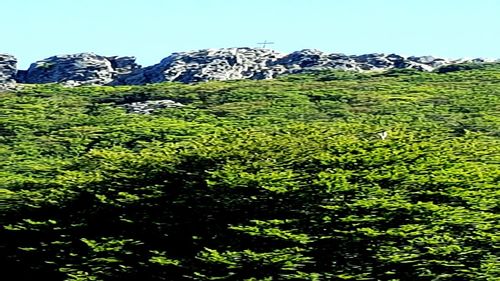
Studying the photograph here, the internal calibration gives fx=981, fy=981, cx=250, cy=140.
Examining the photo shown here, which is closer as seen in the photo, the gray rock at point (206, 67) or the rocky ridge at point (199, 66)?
the gray rock at point (206, 67)

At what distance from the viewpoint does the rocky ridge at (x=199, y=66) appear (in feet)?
349

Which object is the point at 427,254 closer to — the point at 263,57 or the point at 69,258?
the point at 69,258

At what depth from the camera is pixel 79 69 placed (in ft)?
364

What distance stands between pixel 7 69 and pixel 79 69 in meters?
8.12

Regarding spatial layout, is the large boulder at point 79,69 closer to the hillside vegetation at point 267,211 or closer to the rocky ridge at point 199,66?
the rocky ridge at point 199,66

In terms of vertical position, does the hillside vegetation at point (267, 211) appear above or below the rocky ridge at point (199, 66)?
below

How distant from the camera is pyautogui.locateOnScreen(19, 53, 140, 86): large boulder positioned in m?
109

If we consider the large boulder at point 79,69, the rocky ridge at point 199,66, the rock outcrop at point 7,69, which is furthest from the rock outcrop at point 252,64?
the rock outcrop at point 7,69

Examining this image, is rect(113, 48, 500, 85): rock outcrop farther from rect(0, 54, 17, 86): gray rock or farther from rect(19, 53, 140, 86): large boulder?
rect(0, 54, 17, 86): gray rock

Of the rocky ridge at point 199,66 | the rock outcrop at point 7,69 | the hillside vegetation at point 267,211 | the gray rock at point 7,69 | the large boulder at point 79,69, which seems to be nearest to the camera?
the hillside vegetation at point 267,211

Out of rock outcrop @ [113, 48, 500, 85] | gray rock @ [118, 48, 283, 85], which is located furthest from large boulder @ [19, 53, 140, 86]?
gray rock @ [118, 48, 283, 85]

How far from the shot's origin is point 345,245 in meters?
37.2

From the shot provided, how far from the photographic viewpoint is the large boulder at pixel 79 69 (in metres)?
109

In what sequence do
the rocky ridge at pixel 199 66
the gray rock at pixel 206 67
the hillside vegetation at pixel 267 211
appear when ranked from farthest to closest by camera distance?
the rocky ridge at pixel 199 66, the gray rock at pixel 206 67, the hillside vegetation at pixel 267 211
